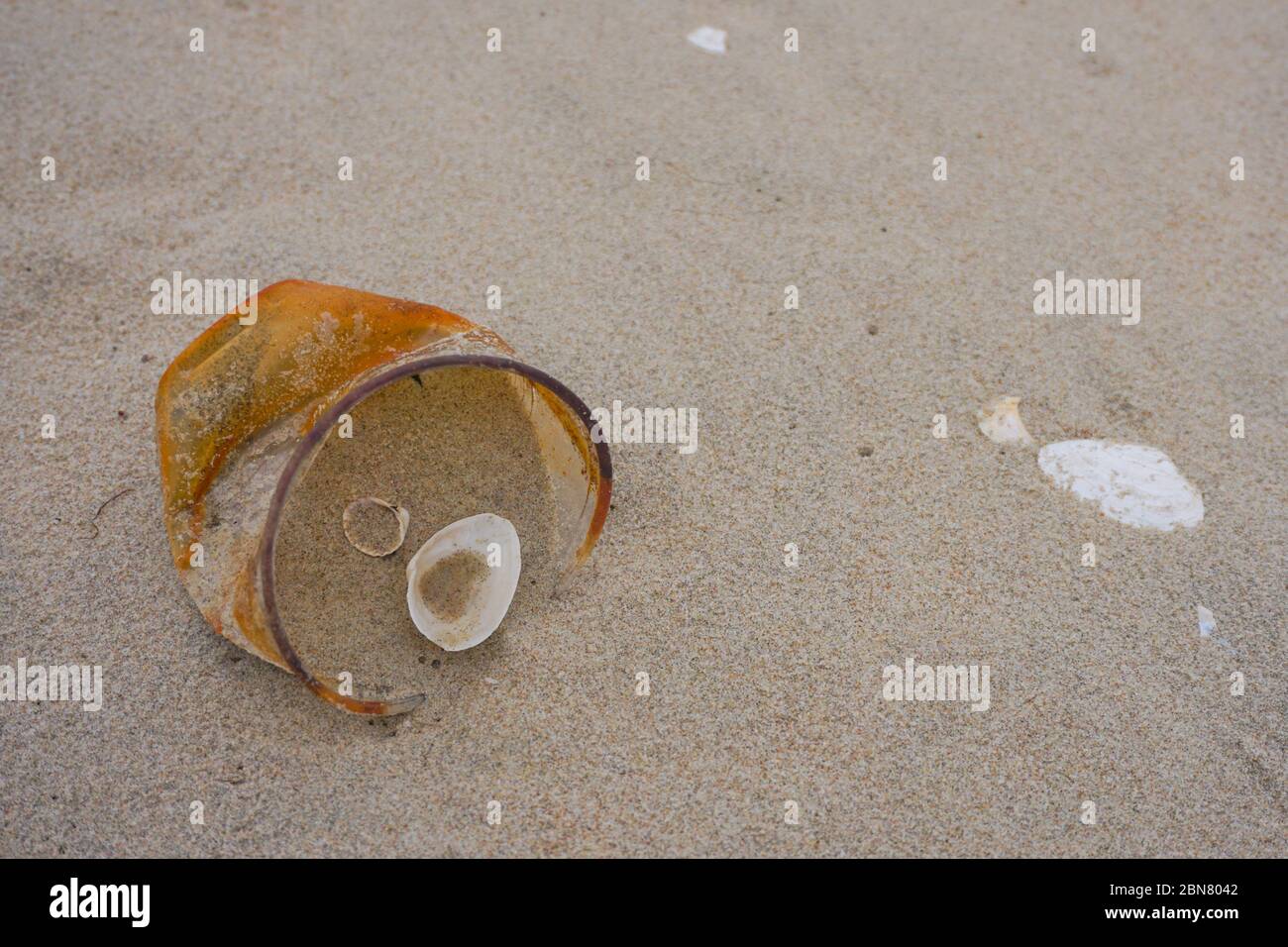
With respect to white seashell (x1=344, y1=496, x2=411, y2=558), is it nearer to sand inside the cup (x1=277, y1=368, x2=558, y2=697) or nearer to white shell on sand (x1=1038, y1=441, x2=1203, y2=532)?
sand inside the cup (x1=277, y1=368, x2=558, y2=697)

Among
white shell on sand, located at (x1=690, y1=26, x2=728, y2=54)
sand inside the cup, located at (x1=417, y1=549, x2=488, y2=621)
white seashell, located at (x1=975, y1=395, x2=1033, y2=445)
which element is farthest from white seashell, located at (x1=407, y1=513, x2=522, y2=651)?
white shell on sand, located at (x1=690, y1=26, x2=728, y2=54)

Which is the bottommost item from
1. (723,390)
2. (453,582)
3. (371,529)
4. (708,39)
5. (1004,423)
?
(453,582)

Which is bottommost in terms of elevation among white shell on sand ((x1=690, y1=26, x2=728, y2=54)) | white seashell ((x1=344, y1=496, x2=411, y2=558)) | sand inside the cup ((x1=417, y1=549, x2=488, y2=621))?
sand inside the cup ((x1=417, y1=549, x2=488, y2=621))

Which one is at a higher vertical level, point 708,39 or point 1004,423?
point 708,39

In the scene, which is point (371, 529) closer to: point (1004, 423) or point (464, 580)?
A: point (464, 580)

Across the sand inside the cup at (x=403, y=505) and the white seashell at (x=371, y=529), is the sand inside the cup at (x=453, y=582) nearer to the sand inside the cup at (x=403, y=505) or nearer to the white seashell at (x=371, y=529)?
the sand inside the cup at (x=403, y=505)

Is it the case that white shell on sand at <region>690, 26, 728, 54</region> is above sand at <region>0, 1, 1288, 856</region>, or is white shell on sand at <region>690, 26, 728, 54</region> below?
above

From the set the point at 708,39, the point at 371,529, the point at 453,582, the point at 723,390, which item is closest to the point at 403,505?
the point at 371,529
